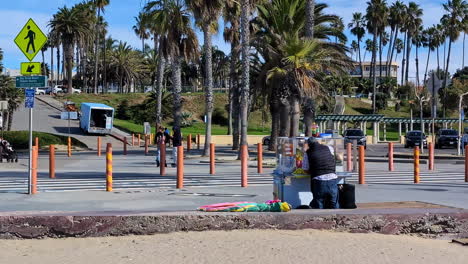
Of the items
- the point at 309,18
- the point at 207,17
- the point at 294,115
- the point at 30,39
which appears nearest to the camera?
the point at 30,39

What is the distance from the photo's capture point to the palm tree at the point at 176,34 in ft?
109

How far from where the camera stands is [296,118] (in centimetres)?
2453

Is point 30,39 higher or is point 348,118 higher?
point 30,39

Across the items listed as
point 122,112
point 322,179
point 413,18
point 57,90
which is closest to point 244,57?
point 322,179

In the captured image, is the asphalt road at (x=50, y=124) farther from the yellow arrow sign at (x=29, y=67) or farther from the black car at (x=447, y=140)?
the yellow arrow sign at (x=29, y=67)

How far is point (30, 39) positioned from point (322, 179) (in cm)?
756

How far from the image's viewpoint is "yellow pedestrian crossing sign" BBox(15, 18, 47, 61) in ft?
45.3

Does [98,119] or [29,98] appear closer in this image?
[29,98]

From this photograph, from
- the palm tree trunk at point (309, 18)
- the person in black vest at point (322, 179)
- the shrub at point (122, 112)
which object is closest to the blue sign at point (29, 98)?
the person in black vest at point (322, 179)

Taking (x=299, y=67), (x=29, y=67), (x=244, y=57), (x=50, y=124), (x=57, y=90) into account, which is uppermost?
(x=57, y=90)

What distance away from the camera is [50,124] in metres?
66.2

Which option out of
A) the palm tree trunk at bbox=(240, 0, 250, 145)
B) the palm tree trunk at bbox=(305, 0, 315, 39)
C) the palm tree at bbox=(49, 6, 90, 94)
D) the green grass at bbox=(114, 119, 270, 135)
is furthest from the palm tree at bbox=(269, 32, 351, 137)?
the palm tree at bbox=(49, 6, 90, 94)

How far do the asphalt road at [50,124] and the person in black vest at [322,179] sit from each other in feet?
141

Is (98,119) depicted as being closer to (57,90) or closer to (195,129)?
(195,129)
